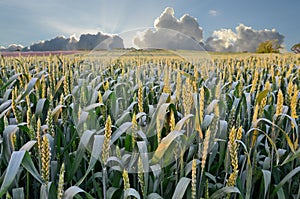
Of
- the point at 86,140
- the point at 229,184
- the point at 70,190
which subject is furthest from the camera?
the point at 86,140

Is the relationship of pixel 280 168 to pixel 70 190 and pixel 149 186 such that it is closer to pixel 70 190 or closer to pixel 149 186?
pixel 149 186

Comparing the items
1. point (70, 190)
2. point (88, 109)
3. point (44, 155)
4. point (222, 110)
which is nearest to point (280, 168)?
point (222, 110)

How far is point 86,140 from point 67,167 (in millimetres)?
302

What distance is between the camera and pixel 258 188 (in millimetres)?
2090

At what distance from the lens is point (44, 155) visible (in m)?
1.09

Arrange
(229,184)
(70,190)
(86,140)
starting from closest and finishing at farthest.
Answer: (70,190)
(229,184)
(86,140)

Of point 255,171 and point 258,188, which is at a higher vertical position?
point 255,171

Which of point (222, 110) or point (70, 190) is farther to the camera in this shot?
point (222, 110)

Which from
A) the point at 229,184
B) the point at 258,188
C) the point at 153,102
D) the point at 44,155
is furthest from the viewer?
the point at 153,102

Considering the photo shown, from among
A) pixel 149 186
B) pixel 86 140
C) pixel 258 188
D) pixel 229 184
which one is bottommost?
pixel 258 188

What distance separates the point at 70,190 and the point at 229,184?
0.72 m

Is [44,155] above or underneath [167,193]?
above

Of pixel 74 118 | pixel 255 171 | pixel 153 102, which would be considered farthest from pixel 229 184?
pixel 153 102

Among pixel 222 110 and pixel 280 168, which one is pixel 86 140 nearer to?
pixel 222 110
